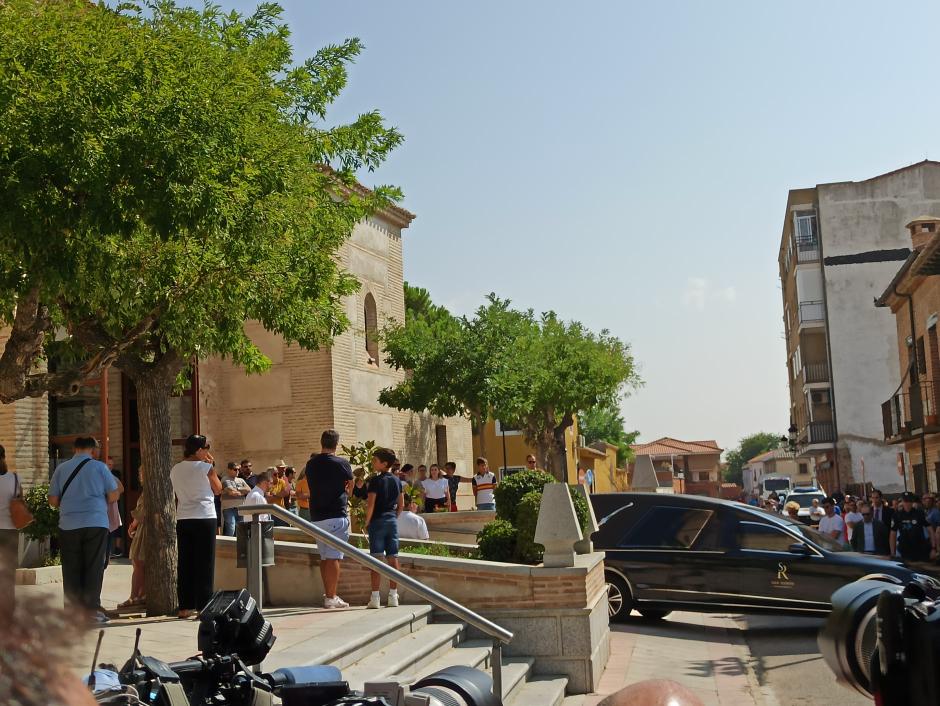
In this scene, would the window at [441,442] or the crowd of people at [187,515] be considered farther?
the window at [441,442]

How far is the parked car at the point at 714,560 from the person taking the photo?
12.9 m

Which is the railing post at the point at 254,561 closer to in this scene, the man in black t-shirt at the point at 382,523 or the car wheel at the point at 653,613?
the man in black t-shirt at the point at 382,523

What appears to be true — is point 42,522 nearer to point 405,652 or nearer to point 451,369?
point 405,652

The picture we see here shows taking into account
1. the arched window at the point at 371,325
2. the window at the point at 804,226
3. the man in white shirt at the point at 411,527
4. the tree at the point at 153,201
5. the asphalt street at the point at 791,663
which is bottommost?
the asphalt street at the point at 791,663

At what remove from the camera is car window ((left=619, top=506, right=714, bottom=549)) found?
13.8m

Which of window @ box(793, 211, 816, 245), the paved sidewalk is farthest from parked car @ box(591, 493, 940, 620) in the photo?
window @ box(793, 211, 816, 245)

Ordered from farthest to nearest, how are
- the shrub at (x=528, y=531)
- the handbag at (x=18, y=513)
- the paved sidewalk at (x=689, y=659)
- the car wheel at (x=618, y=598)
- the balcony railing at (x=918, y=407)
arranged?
the balcony railing at (x=918, y=407) < the car wheel at (x=618, y=598) < the shrub at (x=528, y=531) < the paved sidewalk at (x=689, y=659) < the handbag at (x=18, y=513)

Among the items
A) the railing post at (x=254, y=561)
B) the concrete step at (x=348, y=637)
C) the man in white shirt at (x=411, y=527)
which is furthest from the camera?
the man in white shirt at (x=411, y=527)

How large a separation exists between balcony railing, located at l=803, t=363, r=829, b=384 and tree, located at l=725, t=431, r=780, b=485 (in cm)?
10812

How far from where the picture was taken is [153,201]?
8867mm

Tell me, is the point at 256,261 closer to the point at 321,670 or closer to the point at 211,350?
the point at 211,350

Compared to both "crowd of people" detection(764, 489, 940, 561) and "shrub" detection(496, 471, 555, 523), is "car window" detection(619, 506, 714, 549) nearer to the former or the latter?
"shrub" detection(496, 471, 555, 523)

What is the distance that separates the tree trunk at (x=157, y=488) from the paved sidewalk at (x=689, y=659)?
4.28 metres

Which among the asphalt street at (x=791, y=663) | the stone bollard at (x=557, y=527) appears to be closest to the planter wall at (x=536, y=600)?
the stone bollard at (x=557, y=527)
